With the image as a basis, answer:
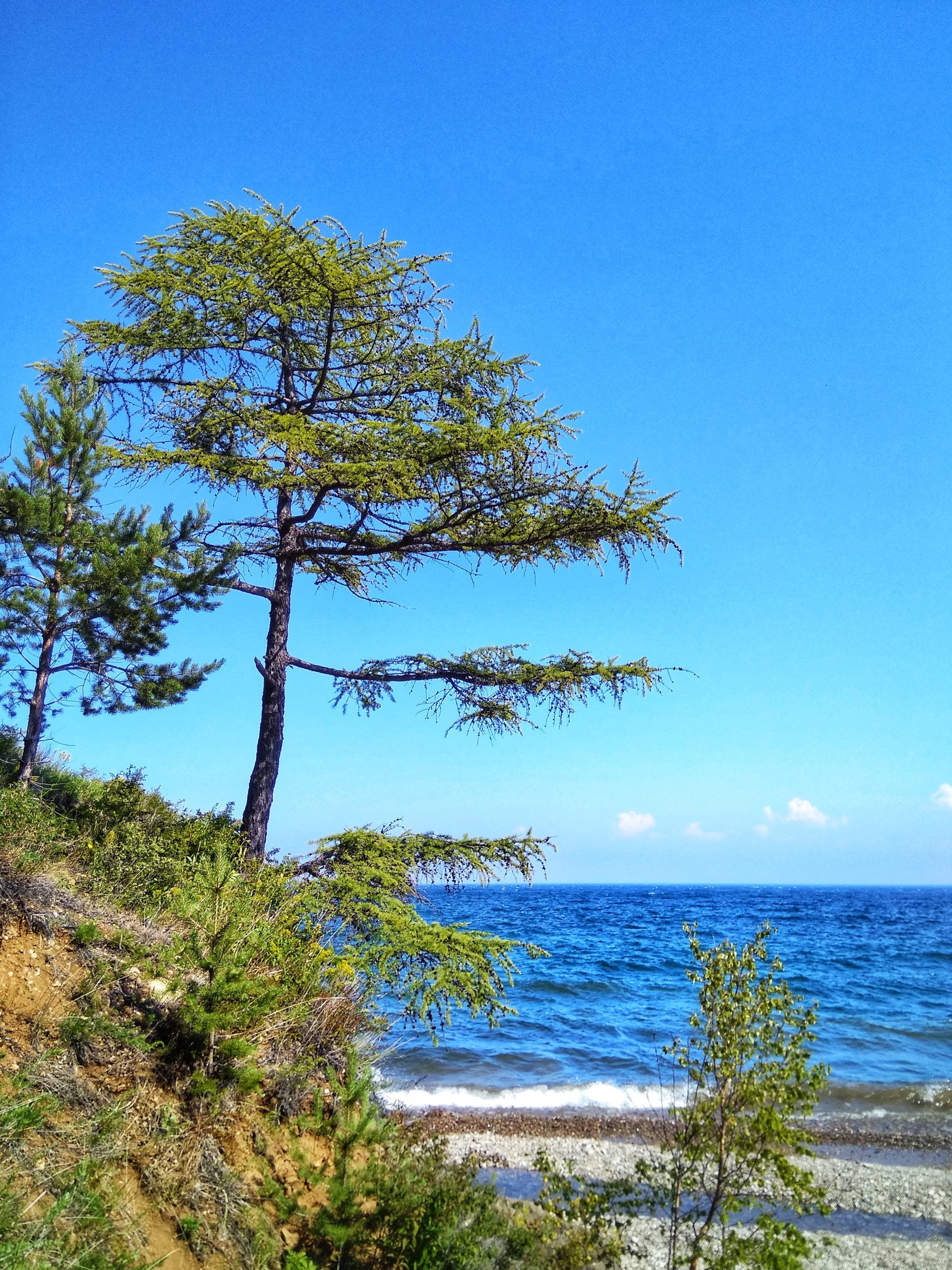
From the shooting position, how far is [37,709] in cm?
1297

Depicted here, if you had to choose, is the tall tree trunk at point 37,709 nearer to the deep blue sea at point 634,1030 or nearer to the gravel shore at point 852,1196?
the deep blue sea at point 634,1030

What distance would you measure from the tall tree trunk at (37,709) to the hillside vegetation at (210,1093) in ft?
12.5

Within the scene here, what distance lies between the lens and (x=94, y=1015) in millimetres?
6273

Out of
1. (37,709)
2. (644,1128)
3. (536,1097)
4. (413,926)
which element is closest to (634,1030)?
(536,1097)

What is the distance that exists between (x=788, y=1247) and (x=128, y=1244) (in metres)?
4.15

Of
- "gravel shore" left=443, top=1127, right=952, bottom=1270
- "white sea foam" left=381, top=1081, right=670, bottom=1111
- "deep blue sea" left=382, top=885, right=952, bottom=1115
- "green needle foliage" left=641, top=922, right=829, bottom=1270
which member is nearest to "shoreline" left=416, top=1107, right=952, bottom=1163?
"gravel shore" left=443, top=1127, right=952, bottom=1270

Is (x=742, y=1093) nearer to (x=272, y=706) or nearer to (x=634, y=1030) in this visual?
(x=272, y=706)

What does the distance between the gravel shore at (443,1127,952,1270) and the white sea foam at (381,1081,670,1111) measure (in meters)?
1.77

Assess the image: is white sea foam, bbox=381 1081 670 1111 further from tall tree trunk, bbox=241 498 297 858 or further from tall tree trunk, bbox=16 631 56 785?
tall tree trunk, bbox=16 631 56 785

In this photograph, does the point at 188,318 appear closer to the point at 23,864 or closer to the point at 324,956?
the point at 23,864

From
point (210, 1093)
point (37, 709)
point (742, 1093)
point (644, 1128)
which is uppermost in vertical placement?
point (37, 709)

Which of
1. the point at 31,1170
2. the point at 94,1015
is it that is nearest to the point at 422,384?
the point at 94,1015

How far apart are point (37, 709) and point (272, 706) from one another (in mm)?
3778

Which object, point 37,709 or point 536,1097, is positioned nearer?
point 37,709
